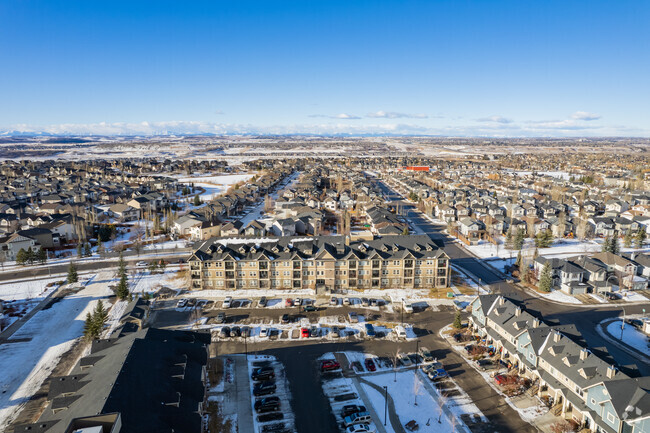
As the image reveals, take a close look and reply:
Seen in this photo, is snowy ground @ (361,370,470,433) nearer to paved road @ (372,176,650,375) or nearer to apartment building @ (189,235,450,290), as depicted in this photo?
paved road @ (372,176,650,375)

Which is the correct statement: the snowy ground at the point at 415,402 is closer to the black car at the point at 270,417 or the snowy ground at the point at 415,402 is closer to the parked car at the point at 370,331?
the parked car at the point at 370,331

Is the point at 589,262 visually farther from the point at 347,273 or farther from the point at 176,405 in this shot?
the point at 176,405

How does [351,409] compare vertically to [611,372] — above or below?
below

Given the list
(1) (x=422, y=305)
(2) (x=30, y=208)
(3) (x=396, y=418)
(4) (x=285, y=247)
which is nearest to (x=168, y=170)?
(2) (x=30, y=208)

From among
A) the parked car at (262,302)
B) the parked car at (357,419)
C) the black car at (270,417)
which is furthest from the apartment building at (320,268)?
the parked car at (357,419)

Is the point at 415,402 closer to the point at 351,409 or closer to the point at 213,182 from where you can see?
the point at 351,409

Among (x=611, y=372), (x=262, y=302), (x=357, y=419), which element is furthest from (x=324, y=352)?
(x=611, y=372)

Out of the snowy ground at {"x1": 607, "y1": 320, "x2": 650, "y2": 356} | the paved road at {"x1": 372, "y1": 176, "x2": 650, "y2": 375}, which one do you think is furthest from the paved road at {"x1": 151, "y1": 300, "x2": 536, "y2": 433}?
the snowy ground at {"x1": 607, "y1": 320, "x2": 650, "y2": 356}
